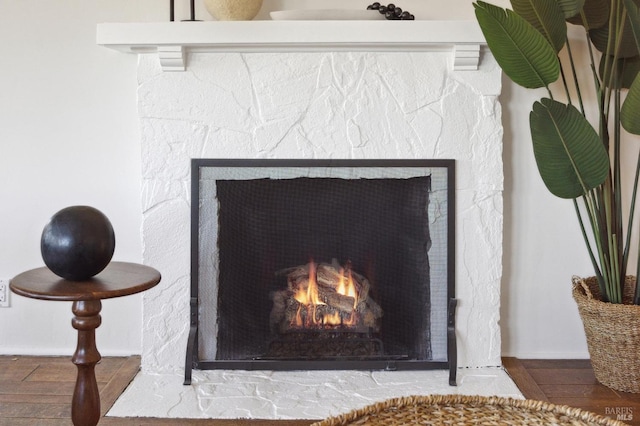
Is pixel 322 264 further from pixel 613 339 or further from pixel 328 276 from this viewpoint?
pixel 613 339

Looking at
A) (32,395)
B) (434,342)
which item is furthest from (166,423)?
(434,342)

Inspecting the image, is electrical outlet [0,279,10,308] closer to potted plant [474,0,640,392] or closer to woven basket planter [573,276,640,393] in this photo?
potted plant [474,0,640,392]

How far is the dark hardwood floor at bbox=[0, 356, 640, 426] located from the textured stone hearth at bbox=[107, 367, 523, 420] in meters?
0.05

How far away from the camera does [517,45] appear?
2215 mm

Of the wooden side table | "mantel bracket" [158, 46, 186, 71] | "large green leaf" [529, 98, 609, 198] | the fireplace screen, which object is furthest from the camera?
the fireplace screen

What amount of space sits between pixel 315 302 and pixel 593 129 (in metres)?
1.11

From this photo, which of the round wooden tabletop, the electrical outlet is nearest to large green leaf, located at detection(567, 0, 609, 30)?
the round wooden tabletop

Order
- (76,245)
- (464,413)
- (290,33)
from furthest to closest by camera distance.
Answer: (290,33), (76,245), (464,413)

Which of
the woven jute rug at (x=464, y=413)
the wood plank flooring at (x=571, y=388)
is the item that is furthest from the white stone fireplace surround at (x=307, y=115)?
the woven jute rug at (x=464, y=413)

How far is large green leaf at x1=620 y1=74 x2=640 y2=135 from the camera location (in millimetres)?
2186

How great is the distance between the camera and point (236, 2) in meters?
2.34

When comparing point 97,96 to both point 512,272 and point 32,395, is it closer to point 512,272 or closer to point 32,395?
point 32,395

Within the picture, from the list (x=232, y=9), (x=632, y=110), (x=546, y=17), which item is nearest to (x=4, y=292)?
(x=232, y=9)

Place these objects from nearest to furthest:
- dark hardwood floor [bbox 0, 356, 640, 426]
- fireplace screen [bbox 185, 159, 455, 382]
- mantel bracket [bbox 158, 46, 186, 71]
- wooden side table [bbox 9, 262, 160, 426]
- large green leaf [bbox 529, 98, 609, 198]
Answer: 1. wooden side table [bbox 9, 262, 160, 426]
2. dark hardwood floor [bbox 0, 356, 640, 426]
3. large green leaf [bbox 529, 98, 609, 198]
4. mantel bracket [bbox 158, 46, 186, 71]
5. fireplace screen [bbox 185, 159, 455, 382]
